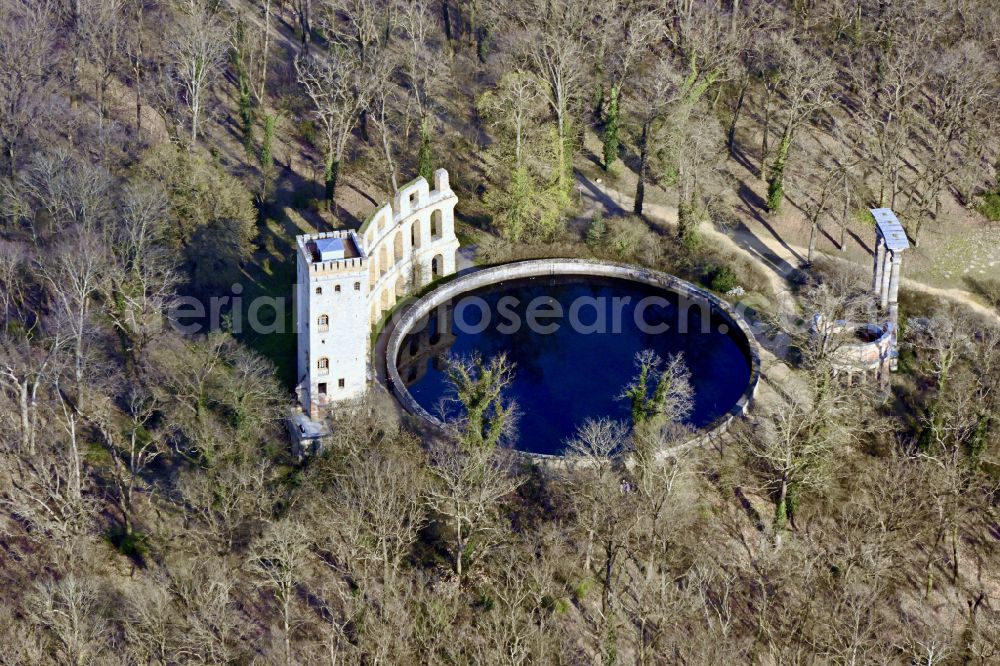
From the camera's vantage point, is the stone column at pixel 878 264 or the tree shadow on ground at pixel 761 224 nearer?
the stone column at pixel 878 264

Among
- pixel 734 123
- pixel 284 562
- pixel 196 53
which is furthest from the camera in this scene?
pixel 734 123

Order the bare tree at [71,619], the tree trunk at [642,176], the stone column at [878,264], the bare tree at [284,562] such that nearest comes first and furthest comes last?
the bare tree at [71,619], the bare tree at [284,562], the stone column at [878,264], the tree trunk at [642,176]

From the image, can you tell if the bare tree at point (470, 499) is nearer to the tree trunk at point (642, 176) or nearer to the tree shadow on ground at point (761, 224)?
the tree shadow on ground at point (761, 224)

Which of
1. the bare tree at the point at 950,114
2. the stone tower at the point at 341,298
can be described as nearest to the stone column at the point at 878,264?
the bare tree at the point at 950,114

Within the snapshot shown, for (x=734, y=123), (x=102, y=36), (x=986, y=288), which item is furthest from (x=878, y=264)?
(x=102, y=36)

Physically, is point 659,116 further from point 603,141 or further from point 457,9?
point 457,9

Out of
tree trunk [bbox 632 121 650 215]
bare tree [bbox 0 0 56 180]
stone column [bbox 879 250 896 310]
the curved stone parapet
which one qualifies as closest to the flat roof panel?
stone column [bbox 879 250 896 310]

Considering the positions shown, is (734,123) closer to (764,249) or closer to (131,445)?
(764,249)
